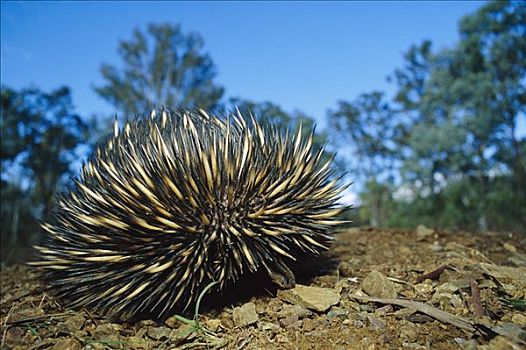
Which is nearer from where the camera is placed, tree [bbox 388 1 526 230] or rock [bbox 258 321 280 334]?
rock [bbox 258 321 280 334]

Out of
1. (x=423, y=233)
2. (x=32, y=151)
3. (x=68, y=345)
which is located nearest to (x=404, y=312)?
(x=68, y=345)

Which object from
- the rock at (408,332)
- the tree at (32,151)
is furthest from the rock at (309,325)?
the tree at (32,151)

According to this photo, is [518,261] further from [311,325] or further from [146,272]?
[146,272]

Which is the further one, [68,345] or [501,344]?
[68,345]

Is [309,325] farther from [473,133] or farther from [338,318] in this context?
[473,133]

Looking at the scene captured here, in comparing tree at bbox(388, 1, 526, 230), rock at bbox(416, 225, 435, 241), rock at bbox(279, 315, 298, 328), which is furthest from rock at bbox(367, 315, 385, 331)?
tree at bbox(388, 1, 526, 230)

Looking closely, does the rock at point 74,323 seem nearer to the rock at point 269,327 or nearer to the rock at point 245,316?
the rock at point 245,316

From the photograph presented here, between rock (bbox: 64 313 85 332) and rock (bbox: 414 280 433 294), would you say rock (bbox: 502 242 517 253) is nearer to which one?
rock (bbox: 414 280 433 294)
